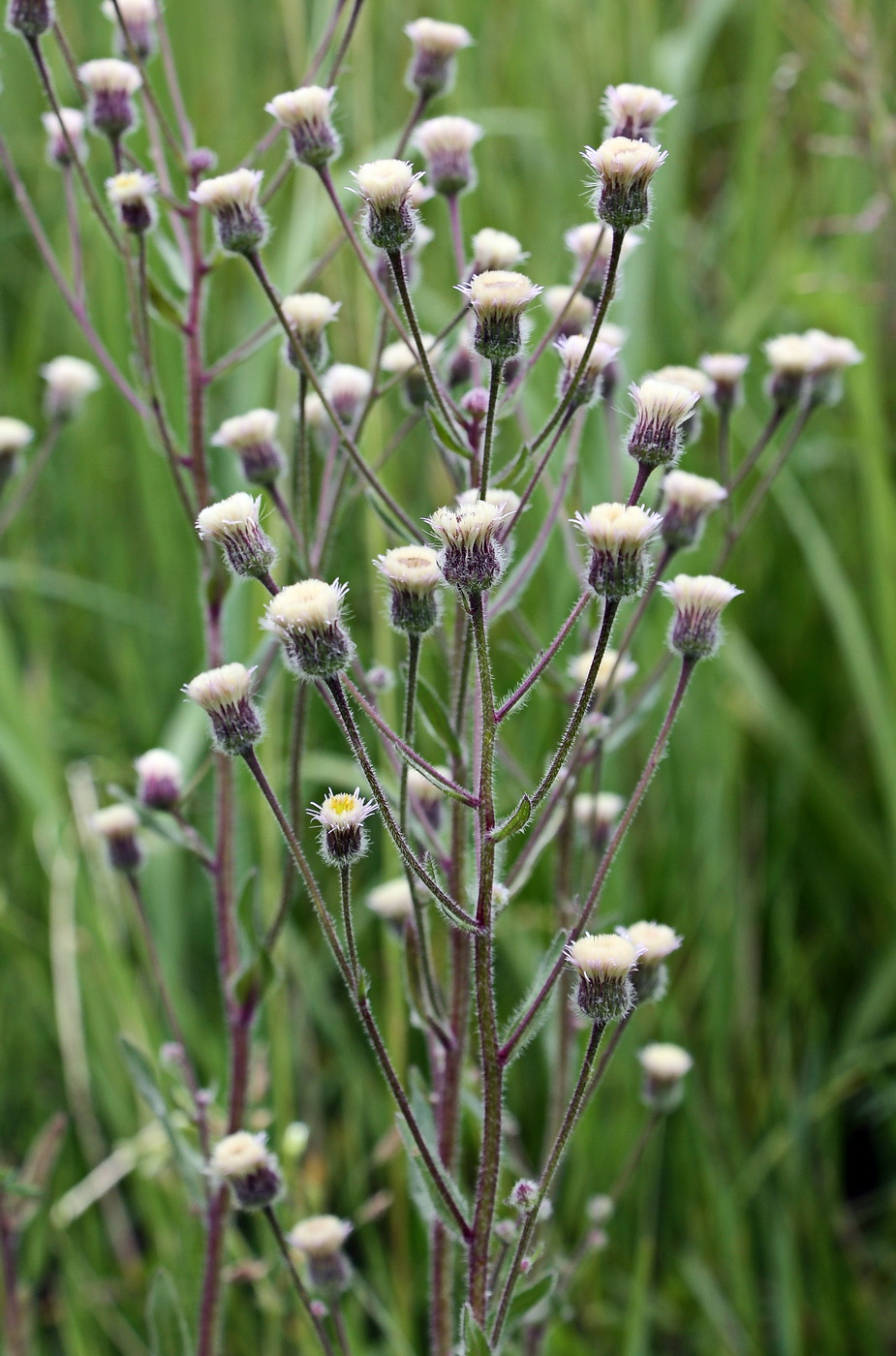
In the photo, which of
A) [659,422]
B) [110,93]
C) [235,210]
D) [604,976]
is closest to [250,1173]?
[604,976]

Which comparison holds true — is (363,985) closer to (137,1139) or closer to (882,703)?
(137,1139)

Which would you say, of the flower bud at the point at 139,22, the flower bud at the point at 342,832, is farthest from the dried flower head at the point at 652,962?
the flower bud at the point at 139,22

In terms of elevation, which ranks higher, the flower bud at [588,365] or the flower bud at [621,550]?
the flower bud at [588,365]

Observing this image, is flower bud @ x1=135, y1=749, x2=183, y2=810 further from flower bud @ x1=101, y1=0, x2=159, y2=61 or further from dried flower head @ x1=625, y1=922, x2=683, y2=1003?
flower bud @ x1=101, y1=0, x2=159, y2=61

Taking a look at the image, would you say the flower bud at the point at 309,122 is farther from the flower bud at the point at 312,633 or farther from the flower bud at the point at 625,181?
the flower bud at the point at 312,633

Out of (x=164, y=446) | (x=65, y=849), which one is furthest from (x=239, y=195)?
(x=65, y=849)


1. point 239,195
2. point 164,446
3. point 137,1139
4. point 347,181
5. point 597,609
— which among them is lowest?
point 137,1139

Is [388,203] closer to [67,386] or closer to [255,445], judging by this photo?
[255,445]
